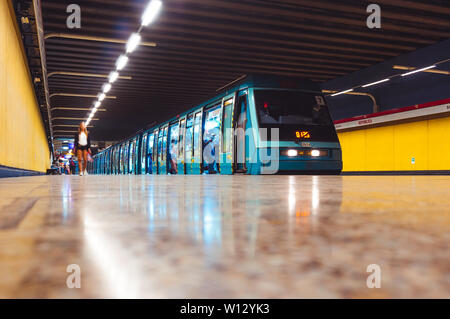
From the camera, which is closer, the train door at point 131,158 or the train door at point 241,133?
the train door at point 241,133

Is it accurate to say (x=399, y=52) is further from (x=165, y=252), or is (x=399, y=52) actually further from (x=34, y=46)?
(x=165, y=252)

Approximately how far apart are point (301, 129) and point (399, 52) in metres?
6.48

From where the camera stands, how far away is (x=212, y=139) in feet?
37.1

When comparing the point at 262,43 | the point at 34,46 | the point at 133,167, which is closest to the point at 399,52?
the point at 262,43

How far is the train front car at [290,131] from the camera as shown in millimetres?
8773

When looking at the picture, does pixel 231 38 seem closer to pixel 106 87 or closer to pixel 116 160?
pixel 106 87

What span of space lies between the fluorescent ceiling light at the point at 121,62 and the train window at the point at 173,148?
2.85 meters

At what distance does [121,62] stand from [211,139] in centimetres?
501

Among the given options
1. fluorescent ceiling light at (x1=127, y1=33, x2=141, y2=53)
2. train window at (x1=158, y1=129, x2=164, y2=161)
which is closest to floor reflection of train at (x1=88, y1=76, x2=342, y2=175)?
fluorescent ceiling light at (x1=127, y1=33, x2=141, y2=53)

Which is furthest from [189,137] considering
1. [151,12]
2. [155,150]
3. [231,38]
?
[151,12]

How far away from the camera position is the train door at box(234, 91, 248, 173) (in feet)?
30.2

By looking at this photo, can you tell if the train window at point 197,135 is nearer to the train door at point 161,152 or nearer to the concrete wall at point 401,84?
the train door at point 161,152

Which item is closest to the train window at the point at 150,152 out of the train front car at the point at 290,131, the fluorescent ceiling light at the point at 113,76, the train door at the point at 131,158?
the train door at the point at 131,158
